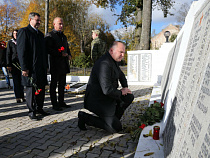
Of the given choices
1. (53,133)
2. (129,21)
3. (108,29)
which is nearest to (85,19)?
(108,29)

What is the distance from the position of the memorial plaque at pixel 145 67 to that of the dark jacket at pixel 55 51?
6.05 meters

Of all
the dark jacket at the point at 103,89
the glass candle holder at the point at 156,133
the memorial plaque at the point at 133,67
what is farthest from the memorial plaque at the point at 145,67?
the glass candle holder at the point at 156,133

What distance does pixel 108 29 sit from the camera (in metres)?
38.2

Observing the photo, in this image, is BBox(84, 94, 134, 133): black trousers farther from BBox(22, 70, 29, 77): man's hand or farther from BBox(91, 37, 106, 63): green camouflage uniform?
BBox(91, 37, 106, 63): green camouflage uniform

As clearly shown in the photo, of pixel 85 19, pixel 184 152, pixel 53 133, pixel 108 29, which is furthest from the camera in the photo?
pixel 108 29

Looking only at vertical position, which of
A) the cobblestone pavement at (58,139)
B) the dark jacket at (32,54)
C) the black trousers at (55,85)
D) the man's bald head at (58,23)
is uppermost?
the man's bald head at (58,23)

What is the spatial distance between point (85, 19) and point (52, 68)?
97.4ft

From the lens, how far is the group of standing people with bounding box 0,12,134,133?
304 centimetres

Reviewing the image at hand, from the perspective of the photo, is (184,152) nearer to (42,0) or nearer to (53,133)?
(53,133)

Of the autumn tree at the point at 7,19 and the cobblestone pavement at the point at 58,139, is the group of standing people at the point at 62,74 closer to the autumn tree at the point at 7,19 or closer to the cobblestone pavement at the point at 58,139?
the cobblestone pavement at the point at 58,139

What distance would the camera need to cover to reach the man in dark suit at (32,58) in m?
3.62

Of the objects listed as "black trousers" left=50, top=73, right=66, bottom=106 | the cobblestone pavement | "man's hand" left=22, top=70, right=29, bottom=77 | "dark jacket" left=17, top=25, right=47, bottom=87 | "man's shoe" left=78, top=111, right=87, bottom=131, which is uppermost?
"dark jacket" left=17, top=25, right=47, bottom=87

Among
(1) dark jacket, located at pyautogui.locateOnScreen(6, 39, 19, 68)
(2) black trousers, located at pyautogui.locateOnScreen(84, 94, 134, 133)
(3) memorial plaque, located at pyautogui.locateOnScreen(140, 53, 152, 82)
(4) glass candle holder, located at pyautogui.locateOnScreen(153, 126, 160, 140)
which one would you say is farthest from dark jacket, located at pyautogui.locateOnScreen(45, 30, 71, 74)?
(3) memorial plaque, located at pyautogui.locateOnScreen(140, 53, 152, 82)

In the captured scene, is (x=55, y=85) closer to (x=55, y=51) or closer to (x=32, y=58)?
(x=55, y=51)
